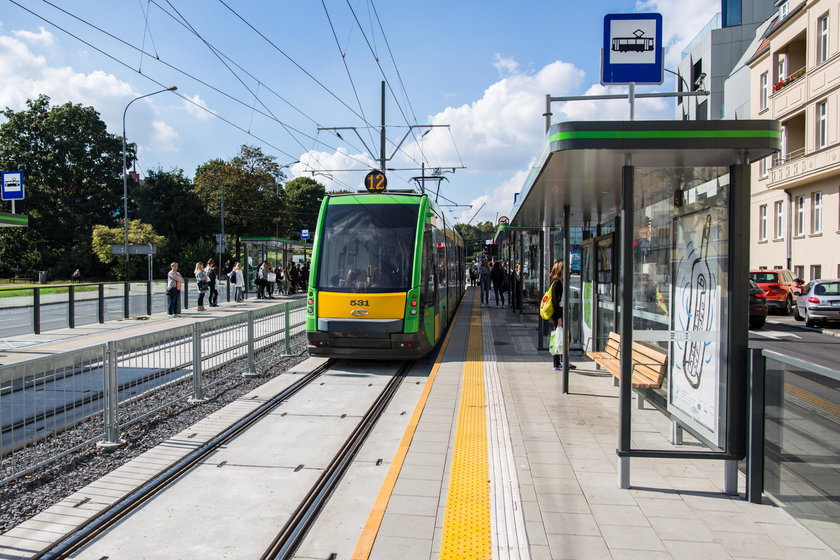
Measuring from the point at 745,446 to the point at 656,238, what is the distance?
230cm

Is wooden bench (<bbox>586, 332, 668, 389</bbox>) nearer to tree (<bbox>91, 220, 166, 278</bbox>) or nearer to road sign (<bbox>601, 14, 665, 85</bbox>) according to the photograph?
road sign (<bbox>601, 14, 665, 85</bbox>)

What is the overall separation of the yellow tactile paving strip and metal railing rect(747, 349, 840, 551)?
1.97 meters

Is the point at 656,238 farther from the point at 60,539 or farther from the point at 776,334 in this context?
the point at 776,334

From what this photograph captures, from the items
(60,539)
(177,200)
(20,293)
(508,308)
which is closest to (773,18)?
(508,308)

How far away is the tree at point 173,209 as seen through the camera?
57.3 m

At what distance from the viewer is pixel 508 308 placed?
23547mm

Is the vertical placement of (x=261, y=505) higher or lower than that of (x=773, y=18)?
lower

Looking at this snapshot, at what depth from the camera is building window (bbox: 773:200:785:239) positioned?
102ft

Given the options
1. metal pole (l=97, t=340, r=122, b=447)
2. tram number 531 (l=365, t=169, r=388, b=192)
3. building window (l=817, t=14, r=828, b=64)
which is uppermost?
building window (l=817, t=14, r=828, b=64)

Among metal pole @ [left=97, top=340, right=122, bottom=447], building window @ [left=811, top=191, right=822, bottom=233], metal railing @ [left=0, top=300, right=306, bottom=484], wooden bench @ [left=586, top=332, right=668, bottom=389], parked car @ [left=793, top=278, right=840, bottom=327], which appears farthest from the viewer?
building window @ [left=811, top=191, right=822, bottom=233]

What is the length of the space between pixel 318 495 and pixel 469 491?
1.16 meters

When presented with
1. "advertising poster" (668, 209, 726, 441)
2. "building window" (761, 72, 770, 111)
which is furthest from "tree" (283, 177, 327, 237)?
"advertising poster" (668, 209, 726, 441)

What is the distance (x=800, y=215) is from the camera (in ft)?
96.6

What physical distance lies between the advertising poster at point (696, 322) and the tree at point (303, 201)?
247ft
